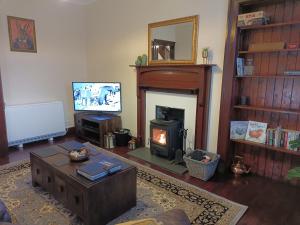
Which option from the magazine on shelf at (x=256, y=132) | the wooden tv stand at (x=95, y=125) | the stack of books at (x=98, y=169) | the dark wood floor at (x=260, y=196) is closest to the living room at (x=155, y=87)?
the dark wood floor at (x=260, y=196)

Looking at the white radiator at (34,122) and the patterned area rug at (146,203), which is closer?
the patterned area rug at (146,203)

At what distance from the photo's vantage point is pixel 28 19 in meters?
3.82

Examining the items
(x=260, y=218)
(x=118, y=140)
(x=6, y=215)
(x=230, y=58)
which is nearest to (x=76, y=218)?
(x=6, y=215)

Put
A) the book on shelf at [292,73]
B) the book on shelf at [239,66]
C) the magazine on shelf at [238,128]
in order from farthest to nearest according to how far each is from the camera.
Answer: the magazine on shelf at [238,128], the book on shelf at [239,66], the book on shelf at [292,73]

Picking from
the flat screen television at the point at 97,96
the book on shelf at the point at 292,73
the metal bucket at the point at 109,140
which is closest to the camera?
the book on shelf at the point at 292,73

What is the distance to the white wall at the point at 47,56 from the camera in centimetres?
371

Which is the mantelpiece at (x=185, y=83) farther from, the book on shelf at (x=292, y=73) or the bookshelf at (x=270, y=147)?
the book on shelf at (x=292, y=73)

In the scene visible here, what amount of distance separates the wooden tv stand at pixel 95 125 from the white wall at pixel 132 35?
250 millimetres

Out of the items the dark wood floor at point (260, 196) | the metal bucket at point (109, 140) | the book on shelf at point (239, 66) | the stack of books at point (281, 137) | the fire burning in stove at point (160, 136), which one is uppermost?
the book on shelf at point (239, 66)

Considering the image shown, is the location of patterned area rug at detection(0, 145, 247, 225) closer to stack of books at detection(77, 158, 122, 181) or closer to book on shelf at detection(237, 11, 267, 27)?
stack of books at detection(77, 158, 122, 181)

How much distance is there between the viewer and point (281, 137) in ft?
8.38

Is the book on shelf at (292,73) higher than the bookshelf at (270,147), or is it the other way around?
the book on shelf at (292,73)

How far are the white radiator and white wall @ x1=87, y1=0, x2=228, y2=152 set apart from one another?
1146 millimetres

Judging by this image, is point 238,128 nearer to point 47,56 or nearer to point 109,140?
point 109,140
